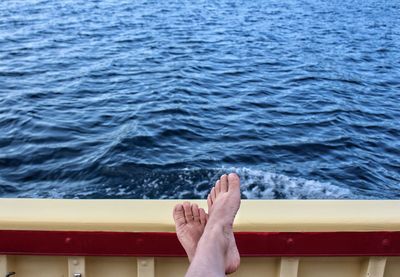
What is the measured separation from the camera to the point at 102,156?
7.34 metres

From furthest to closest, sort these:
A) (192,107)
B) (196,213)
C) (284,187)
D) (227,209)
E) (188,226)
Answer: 1. (192,107)
2. (284,187)
3. (196,213)
4. (227,209)
5. (188,226)

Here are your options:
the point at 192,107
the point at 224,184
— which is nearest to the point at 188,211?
the point at 224,184

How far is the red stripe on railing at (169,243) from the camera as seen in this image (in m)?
1.94

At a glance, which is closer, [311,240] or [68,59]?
[311,240]

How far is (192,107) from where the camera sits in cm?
964

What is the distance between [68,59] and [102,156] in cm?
632

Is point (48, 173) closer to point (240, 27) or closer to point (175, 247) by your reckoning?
point (175, 247)

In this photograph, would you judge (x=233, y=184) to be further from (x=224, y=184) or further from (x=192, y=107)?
(x=192, y=107)

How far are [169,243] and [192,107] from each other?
7708 mm

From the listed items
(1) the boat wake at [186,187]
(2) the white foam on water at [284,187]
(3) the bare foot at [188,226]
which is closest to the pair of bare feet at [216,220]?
(3) the bare foot at [188,226]

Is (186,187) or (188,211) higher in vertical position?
(188,211)

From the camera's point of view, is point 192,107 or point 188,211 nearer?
point 188,211

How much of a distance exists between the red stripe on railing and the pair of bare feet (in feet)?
0.21

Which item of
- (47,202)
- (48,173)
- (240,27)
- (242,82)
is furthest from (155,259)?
(240,27)
